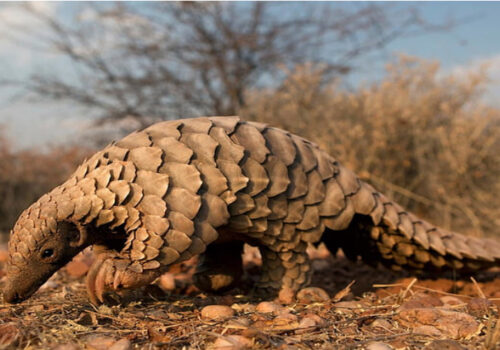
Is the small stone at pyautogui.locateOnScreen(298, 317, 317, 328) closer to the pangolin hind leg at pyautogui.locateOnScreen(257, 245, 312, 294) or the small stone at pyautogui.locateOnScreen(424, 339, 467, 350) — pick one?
the small stone at pyautogui.locateOnScreen(424, 339, 467, 350)

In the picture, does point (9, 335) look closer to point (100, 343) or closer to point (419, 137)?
point (100, 343)

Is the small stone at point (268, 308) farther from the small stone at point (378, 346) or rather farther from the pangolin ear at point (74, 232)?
the pangolin ear at point (74, 232)

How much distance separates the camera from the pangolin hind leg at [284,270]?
2742 millimetres

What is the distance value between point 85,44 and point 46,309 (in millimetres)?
9374

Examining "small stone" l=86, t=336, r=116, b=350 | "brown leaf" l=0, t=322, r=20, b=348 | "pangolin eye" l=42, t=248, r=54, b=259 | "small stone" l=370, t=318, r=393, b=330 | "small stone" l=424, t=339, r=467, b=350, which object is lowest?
"small stone" l=370, t=318, r=393, b=330

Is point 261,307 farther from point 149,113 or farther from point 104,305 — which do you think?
point 149,113

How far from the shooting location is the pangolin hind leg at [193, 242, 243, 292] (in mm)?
2945

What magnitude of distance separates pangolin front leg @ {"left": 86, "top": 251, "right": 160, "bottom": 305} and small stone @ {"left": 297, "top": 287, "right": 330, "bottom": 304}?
88 cm

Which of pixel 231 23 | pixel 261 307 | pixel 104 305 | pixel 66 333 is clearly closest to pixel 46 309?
pixel 104 305

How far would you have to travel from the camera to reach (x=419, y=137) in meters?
6.69

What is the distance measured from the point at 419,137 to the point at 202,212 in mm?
5217

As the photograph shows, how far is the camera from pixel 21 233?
225 cm

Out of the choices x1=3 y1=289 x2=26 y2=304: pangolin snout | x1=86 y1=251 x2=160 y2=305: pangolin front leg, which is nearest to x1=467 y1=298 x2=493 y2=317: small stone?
x1=86 y1=251 x2=160 y2=305: pangolin front leg

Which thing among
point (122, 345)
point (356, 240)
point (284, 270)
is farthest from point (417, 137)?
point (122, 345)
